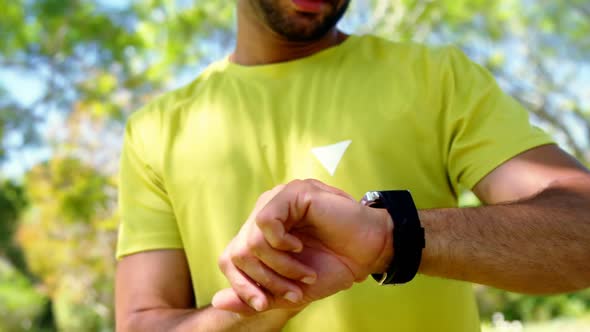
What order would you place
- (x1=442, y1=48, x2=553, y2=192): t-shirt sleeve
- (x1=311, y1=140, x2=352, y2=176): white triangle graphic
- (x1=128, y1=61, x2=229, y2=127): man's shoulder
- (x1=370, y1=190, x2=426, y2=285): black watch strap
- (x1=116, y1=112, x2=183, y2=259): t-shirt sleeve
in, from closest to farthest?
(x1=370, y1=190, x2=426, y2=285): black watch strap < (x1=442, y1=48, x2=553, y2=192): t-shirt sleeve < (x1=311, y1=140, x2=352, y2=176): white triangle graphic < (x1=116, y1=112, x2=183, y2=259): t-shirt sleeve < (x1=128, y1=61, x2=229, y2=127): man's shoulder

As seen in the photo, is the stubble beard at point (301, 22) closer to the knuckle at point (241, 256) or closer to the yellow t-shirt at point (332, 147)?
the yellow t-shirt at point (332, 147)

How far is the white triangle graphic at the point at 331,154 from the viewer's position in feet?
5.70

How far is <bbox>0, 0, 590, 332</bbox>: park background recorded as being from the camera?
10.7 m

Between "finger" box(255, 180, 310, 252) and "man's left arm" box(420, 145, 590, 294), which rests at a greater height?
"finger" box(255, 180, 310, 252)

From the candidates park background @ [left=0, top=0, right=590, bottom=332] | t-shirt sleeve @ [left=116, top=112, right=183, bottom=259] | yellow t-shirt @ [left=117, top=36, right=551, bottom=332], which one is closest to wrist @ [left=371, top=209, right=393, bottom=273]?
yellow t-shirt @ [left=117, top=36, right=551, bottom=332]


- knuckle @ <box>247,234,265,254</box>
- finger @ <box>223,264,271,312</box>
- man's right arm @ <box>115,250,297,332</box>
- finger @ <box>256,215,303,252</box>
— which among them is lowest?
man's right arm @ <box>115,250,297,332</box>

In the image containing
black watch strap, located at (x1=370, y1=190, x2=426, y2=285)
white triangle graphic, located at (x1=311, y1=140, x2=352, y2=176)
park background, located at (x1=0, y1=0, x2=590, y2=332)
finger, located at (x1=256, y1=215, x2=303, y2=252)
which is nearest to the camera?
finger, located at (x1=256, y1=215, x2=303, y2=252)

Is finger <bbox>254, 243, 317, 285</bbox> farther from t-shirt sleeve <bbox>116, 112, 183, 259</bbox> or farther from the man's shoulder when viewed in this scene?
the man's shoulder

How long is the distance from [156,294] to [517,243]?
2.96 ft

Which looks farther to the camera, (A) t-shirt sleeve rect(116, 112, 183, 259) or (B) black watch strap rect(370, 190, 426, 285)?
(A) t-shirt sleeve rect(116, 112, 183, 259)

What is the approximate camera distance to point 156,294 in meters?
1.76

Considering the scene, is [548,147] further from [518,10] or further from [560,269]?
[518,10]

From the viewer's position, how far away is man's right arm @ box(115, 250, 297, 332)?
164 cm

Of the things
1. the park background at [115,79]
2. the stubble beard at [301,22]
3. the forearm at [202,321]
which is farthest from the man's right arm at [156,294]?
the park background at [115,79]
